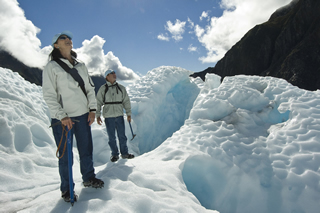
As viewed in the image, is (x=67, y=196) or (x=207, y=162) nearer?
(x=67, y=196)

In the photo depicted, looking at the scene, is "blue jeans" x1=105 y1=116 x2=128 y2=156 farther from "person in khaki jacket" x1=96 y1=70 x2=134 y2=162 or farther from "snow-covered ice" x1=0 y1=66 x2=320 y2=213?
"snow-covered ice" x1=0 y1=66 x2=320 y2=213

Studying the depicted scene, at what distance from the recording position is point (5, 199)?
2.23 meters

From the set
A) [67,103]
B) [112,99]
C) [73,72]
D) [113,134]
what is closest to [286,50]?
[112,99]

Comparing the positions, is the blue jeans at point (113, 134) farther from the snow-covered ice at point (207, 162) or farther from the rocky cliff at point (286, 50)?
the rocky cliff at point (286, 50)

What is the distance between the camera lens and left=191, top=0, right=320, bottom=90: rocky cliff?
132ft

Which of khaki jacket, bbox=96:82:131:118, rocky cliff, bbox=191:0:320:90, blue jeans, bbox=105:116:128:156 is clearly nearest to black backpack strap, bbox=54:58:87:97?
khaki jacket, bbox=96:82:131:118

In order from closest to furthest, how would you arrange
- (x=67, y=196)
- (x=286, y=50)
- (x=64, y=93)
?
(x=67, y=196) < (x=64, y=93) < (x=286, y=50)

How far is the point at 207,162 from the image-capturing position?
→ 3.35 metres

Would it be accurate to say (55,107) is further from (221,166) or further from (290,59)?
(290,59)

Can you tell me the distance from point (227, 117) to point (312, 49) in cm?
5197

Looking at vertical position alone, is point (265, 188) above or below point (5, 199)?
below

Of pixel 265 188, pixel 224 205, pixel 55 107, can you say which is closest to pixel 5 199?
pixel 55 107

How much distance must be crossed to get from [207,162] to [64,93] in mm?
2657

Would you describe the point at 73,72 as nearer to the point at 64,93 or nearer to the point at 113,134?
the point at 64,93
